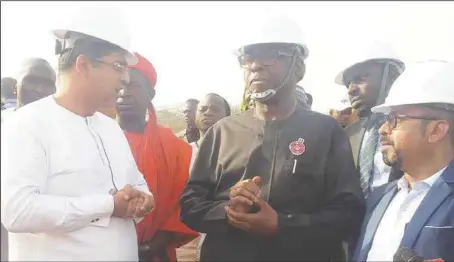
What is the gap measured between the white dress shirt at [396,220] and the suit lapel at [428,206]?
3cm

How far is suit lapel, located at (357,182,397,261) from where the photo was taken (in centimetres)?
188

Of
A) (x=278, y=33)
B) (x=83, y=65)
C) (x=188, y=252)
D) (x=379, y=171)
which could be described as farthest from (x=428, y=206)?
(x=83, y=65)

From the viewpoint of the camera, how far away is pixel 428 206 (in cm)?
175

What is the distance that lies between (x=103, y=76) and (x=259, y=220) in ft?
2.52

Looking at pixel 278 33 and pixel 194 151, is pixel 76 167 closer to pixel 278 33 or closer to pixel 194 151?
pixel 194 151

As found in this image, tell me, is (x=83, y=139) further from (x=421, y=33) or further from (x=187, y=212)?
(x=421, y=33)

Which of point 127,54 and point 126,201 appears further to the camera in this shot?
point 127,54

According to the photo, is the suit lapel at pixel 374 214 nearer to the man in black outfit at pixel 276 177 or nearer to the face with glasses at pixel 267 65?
the man in black outfit at pixel 276 177

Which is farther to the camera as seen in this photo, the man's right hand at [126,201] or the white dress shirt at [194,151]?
the white dress shirt at [194,151]

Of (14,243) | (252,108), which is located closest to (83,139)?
(14,243)

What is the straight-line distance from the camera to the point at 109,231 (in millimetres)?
1923

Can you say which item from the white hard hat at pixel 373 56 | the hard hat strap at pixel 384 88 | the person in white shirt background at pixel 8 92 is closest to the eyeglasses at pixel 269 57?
the white hard hat at pixel 373 56

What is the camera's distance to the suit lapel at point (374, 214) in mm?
1876

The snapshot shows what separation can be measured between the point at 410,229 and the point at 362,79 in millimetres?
743
